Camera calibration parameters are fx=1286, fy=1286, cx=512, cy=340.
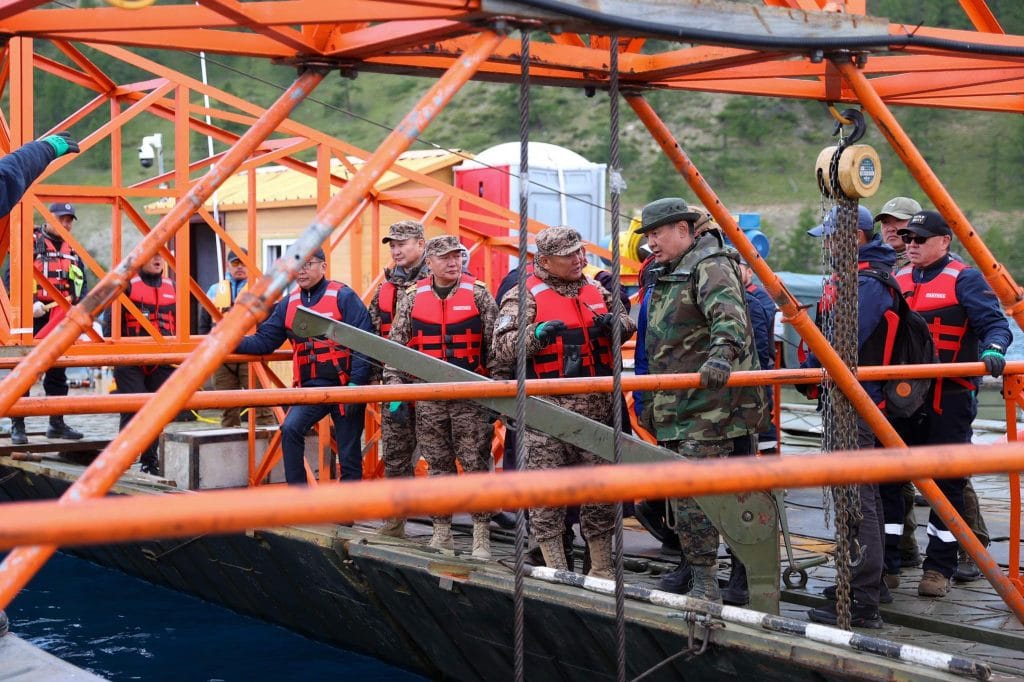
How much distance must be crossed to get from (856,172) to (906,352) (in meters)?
1.77

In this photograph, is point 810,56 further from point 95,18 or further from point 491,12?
point 95,18

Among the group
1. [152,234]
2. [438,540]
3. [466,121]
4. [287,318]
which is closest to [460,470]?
[438,540]

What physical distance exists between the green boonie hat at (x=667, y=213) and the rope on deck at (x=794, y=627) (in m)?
1.78

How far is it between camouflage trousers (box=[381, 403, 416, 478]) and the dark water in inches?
51.8

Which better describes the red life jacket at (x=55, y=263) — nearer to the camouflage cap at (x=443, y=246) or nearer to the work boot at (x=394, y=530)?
the work boot at (x=394, y=530)

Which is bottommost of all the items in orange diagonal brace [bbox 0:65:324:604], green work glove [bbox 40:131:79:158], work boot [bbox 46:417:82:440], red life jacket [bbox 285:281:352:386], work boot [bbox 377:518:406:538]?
work boot [bbox 46:417:82:440]

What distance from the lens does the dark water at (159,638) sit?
848 cm

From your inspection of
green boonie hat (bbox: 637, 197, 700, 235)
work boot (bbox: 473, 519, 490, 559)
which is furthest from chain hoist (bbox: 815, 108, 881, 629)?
work boot (bbox: 473, 519, 490, 559)

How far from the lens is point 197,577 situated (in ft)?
32.7

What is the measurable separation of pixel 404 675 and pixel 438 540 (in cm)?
96

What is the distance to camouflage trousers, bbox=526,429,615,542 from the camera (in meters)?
6.87

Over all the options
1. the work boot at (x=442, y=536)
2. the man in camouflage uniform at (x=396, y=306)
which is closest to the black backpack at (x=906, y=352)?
the work boot at (x=442, y=536)

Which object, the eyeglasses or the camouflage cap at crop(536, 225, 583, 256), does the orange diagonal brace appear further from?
the eyeglasses

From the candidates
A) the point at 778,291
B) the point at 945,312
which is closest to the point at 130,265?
the point at 778,291
